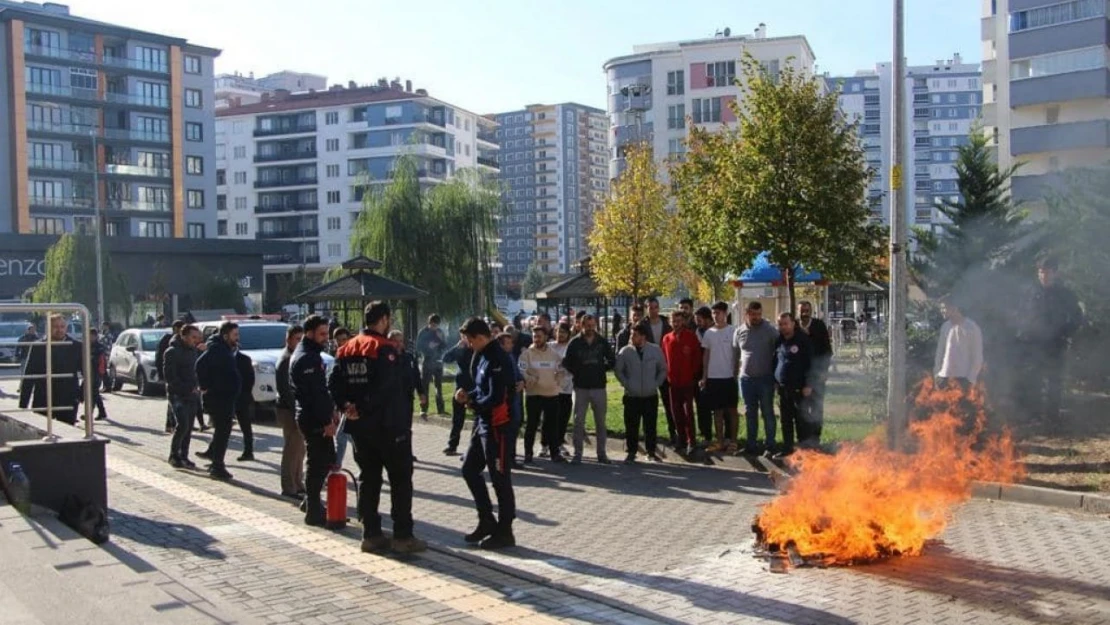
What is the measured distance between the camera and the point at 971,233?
23344 mm

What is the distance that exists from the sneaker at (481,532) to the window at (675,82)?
80117 millimetres

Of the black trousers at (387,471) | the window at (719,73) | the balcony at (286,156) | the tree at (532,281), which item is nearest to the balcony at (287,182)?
the balcony at (286,156)

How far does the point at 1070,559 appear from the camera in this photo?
775cm

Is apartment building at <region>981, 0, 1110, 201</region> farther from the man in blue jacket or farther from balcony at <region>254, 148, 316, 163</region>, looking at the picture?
balcony at <region>254, 148, 316, 163</region>

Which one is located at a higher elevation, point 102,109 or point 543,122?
point 543,122

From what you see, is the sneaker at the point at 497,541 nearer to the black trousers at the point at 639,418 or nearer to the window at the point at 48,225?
the black trousers at the point at 639,418

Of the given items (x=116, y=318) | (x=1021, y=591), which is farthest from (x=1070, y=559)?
(x=116, y=318)

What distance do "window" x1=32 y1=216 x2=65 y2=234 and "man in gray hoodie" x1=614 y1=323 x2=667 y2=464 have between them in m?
72.5

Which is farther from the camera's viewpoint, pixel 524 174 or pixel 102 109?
pixel 524 174

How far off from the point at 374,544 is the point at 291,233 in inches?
4062

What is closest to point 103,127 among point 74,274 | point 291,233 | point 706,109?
point 291,233

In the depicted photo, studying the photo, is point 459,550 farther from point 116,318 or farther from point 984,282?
point 116,318

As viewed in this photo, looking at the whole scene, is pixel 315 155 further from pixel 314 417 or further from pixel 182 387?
pixel 314 417

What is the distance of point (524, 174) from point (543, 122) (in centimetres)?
977
